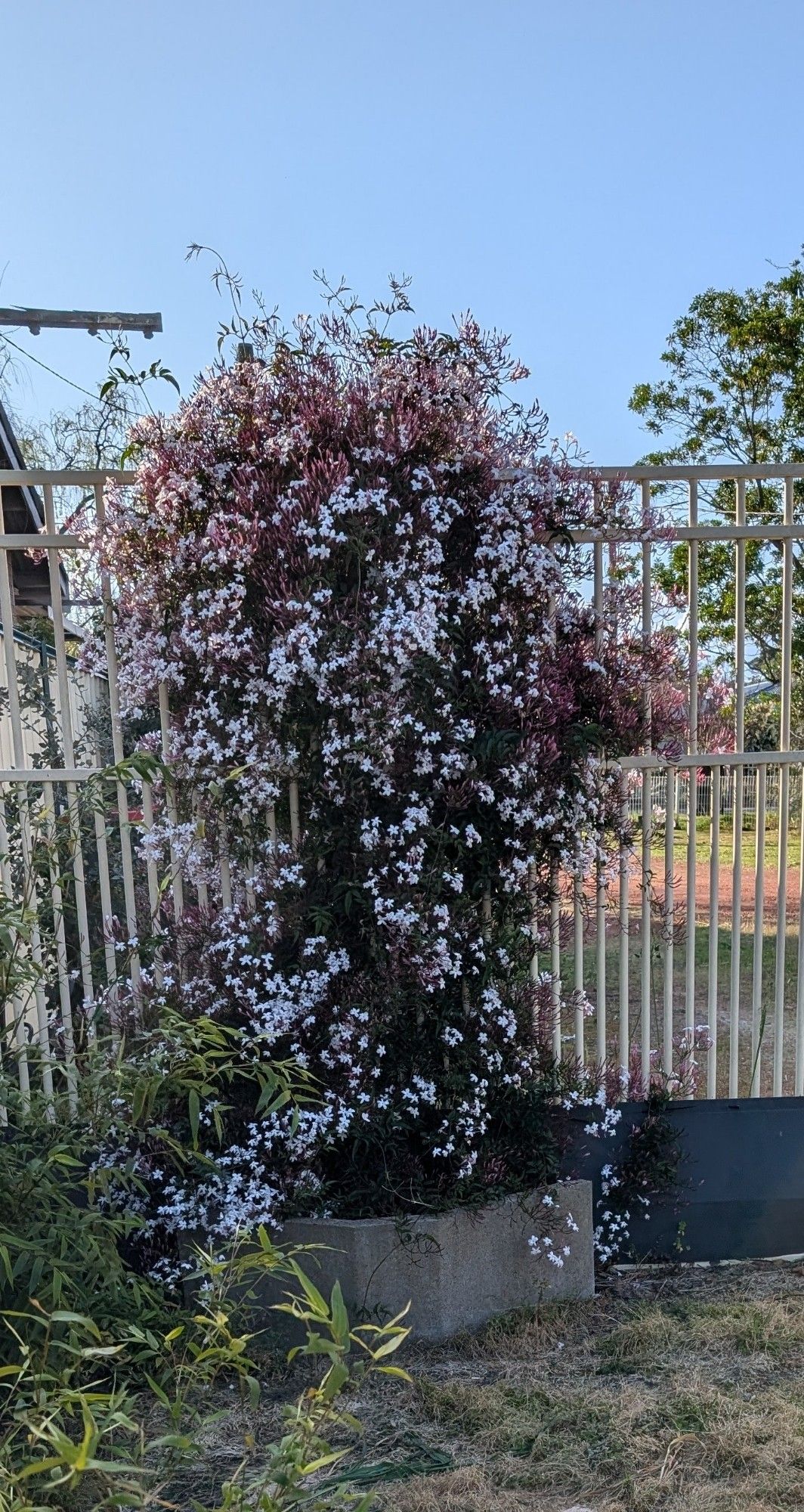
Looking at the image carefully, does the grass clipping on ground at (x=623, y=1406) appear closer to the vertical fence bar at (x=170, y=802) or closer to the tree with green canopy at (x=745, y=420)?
the vertical fence bar at (x=170, y=802)

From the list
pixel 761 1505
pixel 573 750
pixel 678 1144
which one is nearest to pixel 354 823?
pixel 573 750

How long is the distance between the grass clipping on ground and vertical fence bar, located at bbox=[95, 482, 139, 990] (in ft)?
5.26

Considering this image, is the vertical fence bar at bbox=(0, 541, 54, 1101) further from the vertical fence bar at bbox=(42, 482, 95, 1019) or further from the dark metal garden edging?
the dark metal garden edging

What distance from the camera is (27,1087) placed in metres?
3.92

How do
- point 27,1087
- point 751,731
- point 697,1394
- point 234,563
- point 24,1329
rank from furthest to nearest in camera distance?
point 751,731 < point 27,1087 < point 234,563 < point 697,1394 < point 24,1329

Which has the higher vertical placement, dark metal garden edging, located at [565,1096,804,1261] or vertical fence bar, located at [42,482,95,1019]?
vertical fence bar, located at [42,482,95,1019]

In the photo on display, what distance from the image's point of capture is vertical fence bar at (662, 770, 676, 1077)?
13.2ft

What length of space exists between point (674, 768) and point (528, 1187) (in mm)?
1504

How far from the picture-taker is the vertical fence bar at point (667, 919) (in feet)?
13.2

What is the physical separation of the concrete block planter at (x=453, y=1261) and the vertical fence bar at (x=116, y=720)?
3.55ft

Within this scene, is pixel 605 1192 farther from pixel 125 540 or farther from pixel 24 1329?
pixel 125 540

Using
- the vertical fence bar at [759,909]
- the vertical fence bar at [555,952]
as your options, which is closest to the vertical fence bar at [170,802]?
the vertical fence bar at [555,952]

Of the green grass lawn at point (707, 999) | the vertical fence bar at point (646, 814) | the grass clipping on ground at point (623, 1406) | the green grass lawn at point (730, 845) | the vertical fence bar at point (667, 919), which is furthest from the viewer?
the green grass lawn at point (730, 845)

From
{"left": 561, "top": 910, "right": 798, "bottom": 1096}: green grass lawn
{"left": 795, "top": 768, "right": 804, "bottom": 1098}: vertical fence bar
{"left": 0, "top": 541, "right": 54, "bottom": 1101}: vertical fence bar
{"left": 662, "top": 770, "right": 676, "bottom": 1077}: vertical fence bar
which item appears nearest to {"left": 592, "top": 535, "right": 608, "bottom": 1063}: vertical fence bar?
{"left": 662, "top": 770, "right": 676, "bottom": 1077}: vertical fence bar
